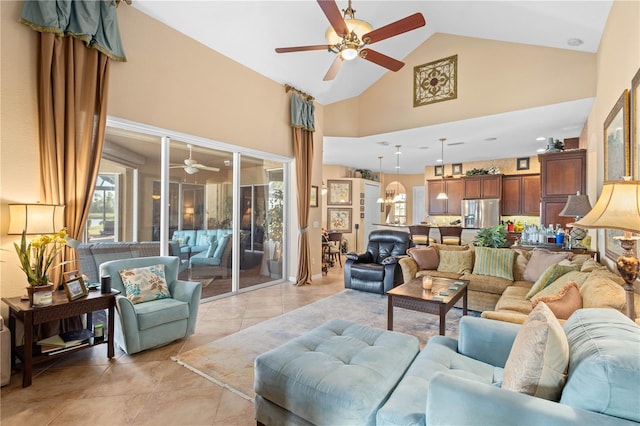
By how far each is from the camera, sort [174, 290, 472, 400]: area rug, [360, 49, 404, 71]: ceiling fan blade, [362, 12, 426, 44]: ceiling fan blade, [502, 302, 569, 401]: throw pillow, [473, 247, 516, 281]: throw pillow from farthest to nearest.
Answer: [473, 247, 516, 281]: throw pillow → [360, 49, 404, 71]: ceiling fan blade → [362, 12, 426, 44]: ceiling fan blade → [174, 290, 472, 400]: area rug → [502, 302, 569, 401]: throw pillow

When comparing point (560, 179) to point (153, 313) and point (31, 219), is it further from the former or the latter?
point (31, 219)

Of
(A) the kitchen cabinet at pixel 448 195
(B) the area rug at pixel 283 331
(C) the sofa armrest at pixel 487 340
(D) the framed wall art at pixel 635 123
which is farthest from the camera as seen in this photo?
(A) the kitchen cabinet at pixel 448 195

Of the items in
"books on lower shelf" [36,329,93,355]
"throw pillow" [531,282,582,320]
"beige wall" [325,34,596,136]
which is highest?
"beige wall" [325,34,596,136]

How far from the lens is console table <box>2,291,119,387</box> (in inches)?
93.7

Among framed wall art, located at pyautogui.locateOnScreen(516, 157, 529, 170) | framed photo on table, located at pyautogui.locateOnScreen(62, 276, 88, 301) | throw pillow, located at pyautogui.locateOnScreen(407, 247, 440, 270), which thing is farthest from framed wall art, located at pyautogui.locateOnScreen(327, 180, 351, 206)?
framed photo on table, located at pyautogui.locateOnScreen(62, 276, 88, 301)

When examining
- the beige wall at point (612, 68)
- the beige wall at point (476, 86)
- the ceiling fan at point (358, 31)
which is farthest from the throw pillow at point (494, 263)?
the ceiling fan at point (358, 31)

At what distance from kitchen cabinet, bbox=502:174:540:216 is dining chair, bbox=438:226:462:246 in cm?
253

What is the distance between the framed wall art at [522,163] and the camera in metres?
8.48

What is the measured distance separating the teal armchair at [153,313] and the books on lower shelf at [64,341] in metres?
0.26

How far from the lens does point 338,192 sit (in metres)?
9.85

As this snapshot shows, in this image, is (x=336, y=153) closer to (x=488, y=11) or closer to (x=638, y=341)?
(x=488, y=11)

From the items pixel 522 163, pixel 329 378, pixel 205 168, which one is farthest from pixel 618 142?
pixel 522 163

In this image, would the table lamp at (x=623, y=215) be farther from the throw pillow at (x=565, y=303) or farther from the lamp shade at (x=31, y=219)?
the lamp shade at (x=31, y=219)

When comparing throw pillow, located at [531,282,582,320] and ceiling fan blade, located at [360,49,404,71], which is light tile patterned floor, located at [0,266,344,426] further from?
ceiling fan blade, located at [360,49,404,71]
